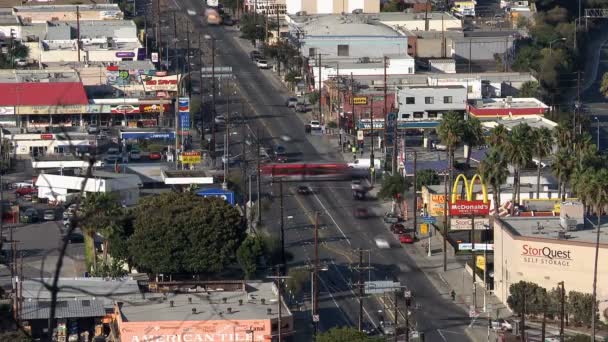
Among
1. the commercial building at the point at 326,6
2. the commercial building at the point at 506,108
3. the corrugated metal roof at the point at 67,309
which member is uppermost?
the commercial building at the point at 326,6

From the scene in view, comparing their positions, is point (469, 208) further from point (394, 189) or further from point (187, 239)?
point (187, 239)

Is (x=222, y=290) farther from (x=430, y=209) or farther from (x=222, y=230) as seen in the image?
(x=430, y=209)

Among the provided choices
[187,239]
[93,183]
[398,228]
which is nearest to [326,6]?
[93,183]

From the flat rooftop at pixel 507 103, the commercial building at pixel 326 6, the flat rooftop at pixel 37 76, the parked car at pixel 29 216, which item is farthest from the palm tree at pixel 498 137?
the commercial building at pixel 326 6

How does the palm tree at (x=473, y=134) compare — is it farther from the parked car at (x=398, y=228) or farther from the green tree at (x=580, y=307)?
the green tree at (x=580, y=307)

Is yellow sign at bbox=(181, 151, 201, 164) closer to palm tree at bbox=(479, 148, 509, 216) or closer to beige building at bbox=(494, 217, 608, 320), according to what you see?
palm tree at bbox=(479, 148, 509, 216)

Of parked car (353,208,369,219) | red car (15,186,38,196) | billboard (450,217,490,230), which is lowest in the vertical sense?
parked car (353,208,369,219)

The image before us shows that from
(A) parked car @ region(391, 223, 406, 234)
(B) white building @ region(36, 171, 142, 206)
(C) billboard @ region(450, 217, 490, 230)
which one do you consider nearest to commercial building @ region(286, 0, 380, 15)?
(B) white building @ region(36, 171, 142, 206)
